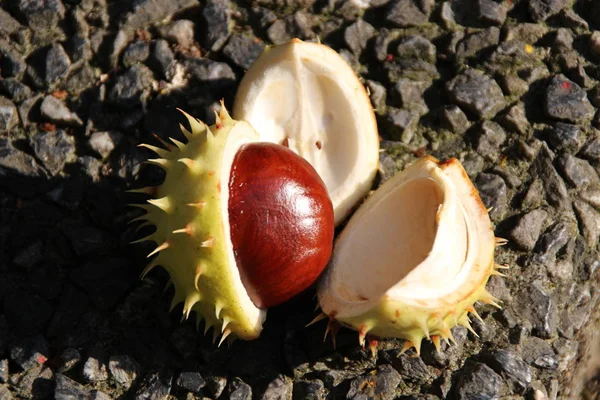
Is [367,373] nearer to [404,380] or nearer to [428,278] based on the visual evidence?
[404,380]

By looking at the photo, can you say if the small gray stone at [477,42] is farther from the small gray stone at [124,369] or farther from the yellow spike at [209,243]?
the small gray stone at [124,369]

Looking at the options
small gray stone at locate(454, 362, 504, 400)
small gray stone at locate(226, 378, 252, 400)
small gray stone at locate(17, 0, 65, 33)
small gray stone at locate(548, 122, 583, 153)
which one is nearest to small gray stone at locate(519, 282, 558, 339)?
small gray stone at locate(454, 362, 504, 400)

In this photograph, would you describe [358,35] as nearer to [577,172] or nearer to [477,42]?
[477,42]

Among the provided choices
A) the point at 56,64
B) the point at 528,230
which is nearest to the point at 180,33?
the point at 56,64

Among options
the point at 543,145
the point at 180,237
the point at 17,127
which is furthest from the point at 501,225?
the point at 17,127

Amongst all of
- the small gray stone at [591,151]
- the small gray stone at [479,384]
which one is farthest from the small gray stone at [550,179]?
the small gray stone at [479,384]
